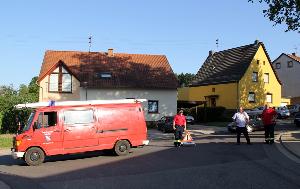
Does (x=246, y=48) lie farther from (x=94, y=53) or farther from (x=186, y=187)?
(x=186, y=187)

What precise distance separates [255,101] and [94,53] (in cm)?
2074

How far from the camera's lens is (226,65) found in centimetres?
5950

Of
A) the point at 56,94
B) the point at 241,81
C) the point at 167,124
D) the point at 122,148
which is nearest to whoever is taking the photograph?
the point at 122,148

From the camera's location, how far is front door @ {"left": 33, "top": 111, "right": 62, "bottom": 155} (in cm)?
1744

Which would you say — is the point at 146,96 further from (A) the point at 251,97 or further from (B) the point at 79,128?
(B) the point at 79,128

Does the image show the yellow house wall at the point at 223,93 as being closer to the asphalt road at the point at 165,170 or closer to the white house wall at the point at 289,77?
the white house wall at the point at 289,77

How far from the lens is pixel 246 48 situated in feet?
194

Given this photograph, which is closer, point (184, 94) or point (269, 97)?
point (269, 97)

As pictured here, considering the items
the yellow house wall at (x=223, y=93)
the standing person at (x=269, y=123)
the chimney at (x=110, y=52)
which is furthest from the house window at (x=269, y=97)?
the standing person at (x=269, y=123)

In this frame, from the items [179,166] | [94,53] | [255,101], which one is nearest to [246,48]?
[255,101]

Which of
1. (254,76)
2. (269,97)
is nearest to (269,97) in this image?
(269,97)

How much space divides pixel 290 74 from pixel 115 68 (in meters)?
34.5

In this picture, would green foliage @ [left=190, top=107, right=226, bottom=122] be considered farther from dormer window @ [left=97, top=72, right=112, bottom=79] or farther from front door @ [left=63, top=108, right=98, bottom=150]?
front door @ [left=63, top=108, right=98, bottom=150]

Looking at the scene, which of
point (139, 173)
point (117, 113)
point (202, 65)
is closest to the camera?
point (139, 173)
